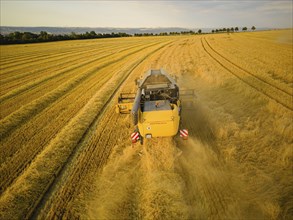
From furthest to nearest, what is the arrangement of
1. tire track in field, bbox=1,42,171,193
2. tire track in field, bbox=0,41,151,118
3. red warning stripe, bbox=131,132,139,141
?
tire track in field, bbox=0,41,151,118
red warning stripe, bbox=131,132,139,141
tire track in field, bbox=1,42,171,193

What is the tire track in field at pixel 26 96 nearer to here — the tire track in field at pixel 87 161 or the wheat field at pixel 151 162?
the wheat field at pixel 151 162

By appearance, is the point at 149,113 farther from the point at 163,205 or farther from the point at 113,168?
the point at 163,205

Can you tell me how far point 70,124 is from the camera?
8453mm

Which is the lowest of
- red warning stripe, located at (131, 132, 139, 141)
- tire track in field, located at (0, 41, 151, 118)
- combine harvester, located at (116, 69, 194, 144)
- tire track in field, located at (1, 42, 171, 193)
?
tire track in field, located at (0, 41, 151, 118)

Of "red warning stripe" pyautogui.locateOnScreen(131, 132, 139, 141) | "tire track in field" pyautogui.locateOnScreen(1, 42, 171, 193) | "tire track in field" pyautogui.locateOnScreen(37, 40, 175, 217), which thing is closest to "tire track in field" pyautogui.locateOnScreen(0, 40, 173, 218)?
"tire track in field" pyautogui.locateOnScreen(1, 42, 171, 193)

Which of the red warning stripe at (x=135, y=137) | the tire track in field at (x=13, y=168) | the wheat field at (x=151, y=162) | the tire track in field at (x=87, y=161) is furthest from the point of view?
the red warning stripe at (x=135, y=137)

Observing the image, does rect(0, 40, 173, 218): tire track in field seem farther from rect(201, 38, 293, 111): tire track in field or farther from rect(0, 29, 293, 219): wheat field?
rect(201, 38, 293, 111): tire track in field

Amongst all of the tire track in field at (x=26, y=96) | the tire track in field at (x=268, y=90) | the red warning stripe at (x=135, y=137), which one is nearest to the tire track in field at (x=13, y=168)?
the red warning stripe at (x=135, y=137)

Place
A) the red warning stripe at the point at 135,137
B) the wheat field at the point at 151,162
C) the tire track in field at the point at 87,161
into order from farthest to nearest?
the red warning stripe at the point at 135,137 < the tire track in field at the point at 87,161 < the wheat field at the point at 151,162

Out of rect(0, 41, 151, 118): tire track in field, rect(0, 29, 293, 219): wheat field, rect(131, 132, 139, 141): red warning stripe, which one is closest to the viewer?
rect(0, 29, 293, 219): wheat field

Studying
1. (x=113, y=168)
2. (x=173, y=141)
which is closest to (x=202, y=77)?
(x=173, y=141)

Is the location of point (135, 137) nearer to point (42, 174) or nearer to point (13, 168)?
point (42, 174)

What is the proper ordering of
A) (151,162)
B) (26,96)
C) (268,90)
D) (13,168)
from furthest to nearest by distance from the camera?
(26,96)
(268,90)
(13,168)
(151,162)

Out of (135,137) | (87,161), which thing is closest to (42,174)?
(87,161)
